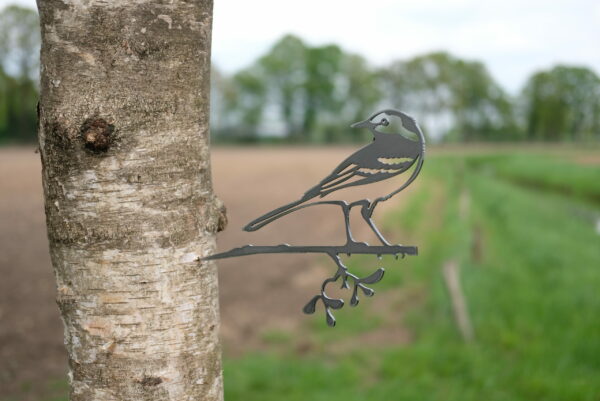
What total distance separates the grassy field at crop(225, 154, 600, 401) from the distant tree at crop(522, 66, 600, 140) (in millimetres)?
66351

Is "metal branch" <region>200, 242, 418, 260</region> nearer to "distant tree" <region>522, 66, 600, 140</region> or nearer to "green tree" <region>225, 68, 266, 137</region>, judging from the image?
"green tree" <region>225, 68, 266, 137</region>

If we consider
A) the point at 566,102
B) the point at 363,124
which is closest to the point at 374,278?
the point at 363,124

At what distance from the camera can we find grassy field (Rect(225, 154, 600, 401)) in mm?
5488

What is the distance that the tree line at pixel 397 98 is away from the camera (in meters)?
70.2

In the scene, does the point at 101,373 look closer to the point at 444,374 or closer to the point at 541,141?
the point at 444,374

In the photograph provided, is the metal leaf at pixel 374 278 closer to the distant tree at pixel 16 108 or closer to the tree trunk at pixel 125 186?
the tree trunk at pixel 125 186

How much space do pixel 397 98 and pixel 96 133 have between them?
7328 cm

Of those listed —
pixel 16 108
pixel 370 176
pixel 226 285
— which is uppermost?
pixel 16 108

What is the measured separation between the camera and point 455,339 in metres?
6.64

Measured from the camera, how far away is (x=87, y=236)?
1.60 m

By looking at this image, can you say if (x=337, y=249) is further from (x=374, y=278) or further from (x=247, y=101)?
(x=247, y=101)

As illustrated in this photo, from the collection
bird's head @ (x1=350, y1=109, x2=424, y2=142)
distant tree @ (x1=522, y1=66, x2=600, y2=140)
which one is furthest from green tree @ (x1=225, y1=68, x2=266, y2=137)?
bird's head @ (x1=350, y1=109, x2=424, y2=142)

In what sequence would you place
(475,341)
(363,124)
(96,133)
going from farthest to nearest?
(475,341)
(363,124)
(96,133)

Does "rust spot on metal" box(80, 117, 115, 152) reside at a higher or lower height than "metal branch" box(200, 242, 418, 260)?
higher
